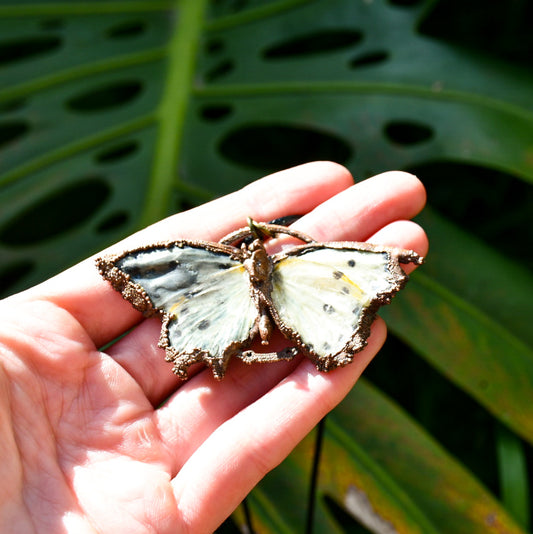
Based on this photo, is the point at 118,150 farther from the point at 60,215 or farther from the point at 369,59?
the point at 369,59

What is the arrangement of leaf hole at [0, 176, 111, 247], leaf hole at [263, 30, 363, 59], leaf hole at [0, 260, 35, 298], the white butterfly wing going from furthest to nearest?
1. leaf hole at [263, 30, 363, 59]
2. leaf hole at [0, 176, 111, 247]
3. leaf hole at [0, 260, 35, 298]
4. the white butterfly wing

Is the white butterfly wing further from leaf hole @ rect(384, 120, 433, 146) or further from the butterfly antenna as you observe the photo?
leaf hole @ rect(384, 120, 433, 146)

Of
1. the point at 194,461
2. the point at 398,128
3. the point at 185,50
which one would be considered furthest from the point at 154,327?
the point at 398,128

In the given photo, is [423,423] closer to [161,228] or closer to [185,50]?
[161,228]

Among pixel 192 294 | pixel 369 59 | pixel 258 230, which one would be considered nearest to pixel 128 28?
pixel 369 59

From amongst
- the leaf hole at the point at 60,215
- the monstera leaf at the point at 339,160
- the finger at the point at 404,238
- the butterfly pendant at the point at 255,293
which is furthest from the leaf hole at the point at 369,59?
the leaf hole at the point at 60,215

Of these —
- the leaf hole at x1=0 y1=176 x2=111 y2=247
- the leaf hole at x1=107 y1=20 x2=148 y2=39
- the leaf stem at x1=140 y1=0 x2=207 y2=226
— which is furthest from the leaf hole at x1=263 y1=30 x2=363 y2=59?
the leaf hole at x1=0 y1=176 x2=111 y2=247
